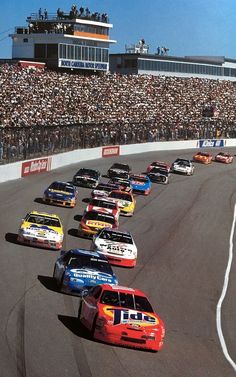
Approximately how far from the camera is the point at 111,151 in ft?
235

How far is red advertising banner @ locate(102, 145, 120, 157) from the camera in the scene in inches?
2761

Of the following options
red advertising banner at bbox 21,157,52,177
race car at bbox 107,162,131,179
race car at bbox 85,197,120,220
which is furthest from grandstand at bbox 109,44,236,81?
race car at bbox 85,197,120,220

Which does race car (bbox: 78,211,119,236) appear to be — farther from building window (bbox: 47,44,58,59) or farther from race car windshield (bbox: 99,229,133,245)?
building window (bbox: 47,44,58,59)

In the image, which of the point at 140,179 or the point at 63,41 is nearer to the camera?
the point at 140,179

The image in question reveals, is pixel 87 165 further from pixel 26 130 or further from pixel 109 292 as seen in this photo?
pixel 109 292

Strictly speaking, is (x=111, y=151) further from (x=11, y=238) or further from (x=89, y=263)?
(x=89, y=263)

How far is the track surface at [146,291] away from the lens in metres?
14.4

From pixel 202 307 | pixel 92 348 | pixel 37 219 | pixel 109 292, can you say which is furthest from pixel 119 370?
pixel 37 219

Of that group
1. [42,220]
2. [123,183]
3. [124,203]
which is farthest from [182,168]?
[42,220]

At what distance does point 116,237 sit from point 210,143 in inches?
2549

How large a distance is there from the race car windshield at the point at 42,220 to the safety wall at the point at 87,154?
19847 mm

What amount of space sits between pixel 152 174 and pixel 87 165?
9.98 m

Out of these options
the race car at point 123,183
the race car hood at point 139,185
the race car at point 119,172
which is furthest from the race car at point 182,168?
the race car at point 123,183

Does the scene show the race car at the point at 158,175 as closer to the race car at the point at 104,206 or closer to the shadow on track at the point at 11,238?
the race car at the point at 104,206
